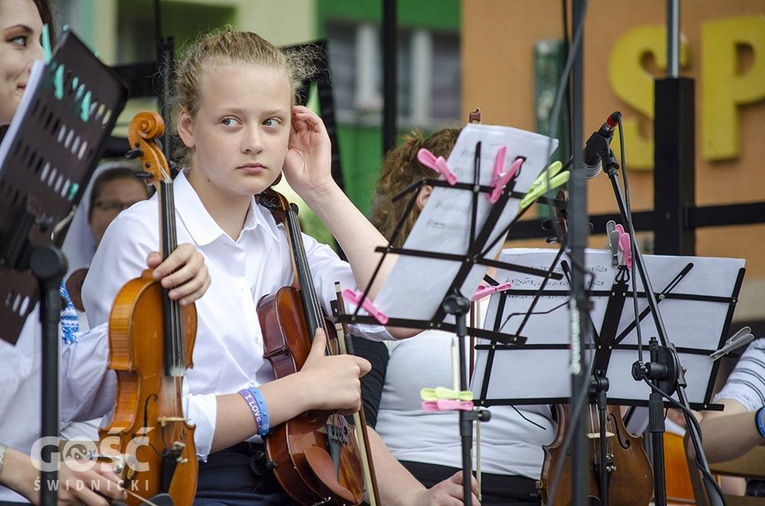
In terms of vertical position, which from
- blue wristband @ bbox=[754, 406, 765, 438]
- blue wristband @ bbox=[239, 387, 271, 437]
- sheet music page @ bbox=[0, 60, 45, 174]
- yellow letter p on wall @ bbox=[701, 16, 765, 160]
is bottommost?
blue wristband @ bbox=[754, 406, 765, 438]

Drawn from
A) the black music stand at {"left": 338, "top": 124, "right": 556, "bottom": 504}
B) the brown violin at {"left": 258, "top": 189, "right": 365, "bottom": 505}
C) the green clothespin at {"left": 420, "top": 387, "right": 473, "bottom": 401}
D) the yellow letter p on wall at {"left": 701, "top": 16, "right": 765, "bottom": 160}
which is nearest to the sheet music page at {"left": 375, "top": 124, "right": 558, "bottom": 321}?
the black music stand at {"left": 338, "top": 124, "right": 556, "bottom": 504}

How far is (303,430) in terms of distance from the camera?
234cm

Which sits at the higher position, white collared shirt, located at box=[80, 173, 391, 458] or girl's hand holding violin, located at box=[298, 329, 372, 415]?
white collared shirt, located at box=[80, 173, 391, 458]

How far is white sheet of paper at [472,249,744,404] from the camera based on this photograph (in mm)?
2703

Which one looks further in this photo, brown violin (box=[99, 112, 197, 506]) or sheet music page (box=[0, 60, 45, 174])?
brown violin (box=[99, 112, 197, 506])

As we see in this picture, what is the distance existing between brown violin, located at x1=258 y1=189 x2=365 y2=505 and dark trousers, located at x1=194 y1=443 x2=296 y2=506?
6 cm

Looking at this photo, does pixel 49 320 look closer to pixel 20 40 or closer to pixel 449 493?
pixel 20 40

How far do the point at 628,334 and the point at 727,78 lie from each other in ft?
16.1

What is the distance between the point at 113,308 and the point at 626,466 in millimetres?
1598

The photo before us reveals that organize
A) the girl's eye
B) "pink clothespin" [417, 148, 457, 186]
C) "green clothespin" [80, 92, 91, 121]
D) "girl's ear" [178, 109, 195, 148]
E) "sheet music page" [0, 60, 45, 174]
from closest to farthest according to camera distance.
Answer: "sheet music page" [0, 60, 45, 174] → "green clothespin" [80, 92, 91, 121] → "pink clothespin" [417, 148, 457, 186] → the girl's eye → "girl's ear" [178, 109, 195, 148]

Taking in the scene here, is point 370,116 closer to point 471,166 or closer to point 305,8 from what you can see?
point 305,8

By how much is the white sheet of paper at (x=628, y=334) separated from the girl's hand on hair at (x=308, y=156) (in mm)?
595

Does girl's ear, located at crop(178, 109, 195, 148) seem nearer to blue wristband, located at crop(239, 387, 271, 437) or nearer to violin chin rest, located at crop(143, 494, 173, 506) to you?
blue wristband, located at crop(239, 387, 271, 437)

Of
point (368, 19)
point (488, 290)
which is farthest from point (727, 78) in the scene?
point (368, 19)
